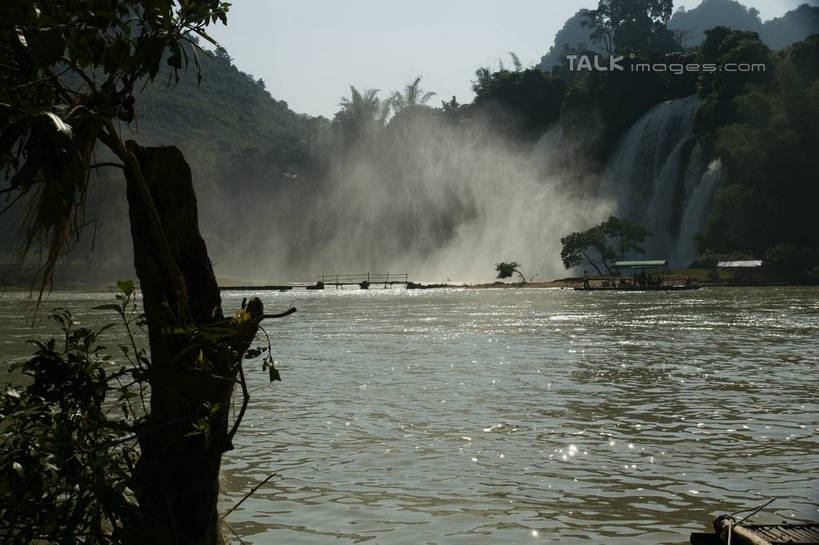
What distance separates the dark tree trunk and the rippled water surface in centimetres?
302

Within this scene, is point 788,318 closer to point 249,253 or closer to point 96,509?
point 96,509

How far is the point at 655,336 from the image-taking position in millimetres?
29578

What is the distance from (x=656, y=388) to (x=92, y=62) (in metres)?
14.5

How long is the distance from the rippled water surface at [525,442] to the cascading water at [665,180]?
2349 inches

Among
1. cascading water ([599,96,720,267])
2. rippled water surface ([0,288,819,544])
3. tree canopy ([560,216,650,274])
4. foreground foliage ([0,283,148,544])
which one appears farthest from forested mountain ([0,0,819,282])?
foreground foliage ([0,283,148,544])

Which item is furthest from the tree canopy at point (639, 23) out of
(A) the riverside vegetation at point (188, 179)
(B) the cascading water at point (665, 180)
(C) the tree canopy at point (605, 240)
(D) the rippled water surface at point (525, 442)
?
(D) the rippled water surface at point (525, 442)

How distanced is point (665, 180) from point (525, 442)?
259 feet

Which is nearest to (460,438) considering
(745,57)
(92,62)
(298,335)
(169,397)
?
(169,397)

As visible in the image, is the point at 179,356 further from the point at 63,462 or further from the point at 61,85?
the point at 61,85

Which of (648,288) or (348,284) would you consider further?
(348,284)

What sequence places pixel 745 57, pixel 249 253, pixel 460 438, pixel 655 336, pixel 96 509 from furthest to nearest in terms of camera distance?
pixel 249 253 < pixel 745 57 < pixel 655 336 < pixel 460 438 < pixel 96 509

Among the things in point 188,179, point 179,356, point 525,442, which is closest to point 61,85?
point 188,179

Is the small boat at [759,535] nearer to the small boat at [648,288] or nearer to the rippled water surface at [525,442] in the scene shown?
the rippled water surface at [525,442]

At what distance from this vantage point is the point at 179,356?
4637 millimetres
